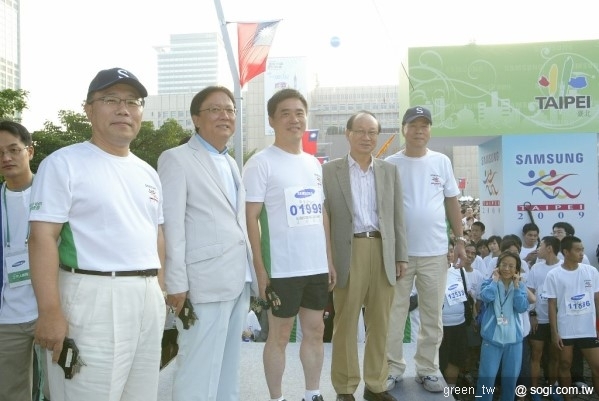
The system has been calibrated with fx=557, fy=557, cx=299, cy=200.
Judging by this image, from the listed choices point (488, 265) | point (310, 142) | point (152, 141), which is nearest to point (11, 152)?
point (488, 265)

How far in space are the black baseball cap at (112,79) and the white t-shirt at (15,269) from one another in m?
1.12

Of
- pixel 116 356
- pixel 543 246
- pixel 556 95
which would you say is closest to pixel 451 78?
pixel 556 95

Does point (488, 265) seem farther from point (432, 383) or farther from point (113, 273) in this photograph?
point (113, 273)

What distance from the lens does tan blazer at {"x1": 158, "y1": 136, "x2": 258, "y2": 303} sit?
2633 mm

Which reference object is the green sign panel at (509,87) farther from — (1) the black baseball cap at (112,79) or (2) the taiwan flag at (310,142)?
(1) the black baseball cap at (112,79)

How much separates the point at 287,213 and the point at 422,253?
119 cm

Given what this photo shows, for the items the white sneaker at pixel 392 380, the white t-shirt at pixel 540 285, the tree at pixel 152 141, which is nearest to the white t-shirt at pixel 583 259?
the white t-shirt at pixel 540 285

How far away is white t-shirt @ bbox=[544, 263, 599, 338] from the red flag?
475cm

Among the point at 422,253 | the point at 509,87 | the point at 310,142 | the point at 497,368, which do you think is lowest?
the point at 497,368

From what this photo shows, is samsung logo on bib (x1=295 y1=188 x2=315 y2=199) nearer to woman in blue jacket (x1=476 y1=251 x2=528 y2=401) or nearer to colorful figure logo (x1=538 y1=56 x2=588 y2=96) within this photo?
woman in blue jacket (x1=476 y1=251 x2=528 y2=401)

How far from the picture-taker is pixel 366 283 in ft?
11.3

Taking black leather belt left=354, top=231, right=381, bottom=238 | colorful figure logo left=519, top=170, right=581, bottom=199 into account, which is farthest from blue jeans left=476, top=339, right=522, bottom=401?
colorful figure logo left=519, top=170, right=581, bottom=199

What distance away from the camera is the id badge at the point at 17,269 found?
2953 millimetres

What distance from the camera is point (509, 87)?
9250mm
